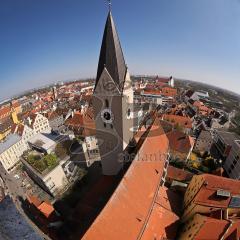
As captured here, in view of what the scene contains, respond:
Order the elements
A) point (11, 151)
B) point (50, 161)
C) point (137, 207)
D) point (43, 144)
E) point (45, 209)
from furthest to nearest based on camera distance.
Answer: point (11, 151), point (43, 144), point (50, 161), point (45, 209), point (137, 207)

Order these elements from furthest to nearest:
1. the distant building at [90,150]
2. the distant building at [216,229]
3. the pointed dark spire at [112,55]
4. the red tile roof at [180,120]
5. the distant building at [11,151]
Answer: the red tile roof at [180,120], the distant building at [11,151], the distant building at [90,150], the pointed dark spire at [112,55], the distant building at [216,229]

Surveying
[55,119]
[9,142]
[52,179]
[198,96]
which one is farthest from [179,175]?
[198,96]

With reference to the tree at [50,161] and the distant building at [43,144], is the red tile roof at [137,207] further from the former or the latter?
the distant building at [43,144]

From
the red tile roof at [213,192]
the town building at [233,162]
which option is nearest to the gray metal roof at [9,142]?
the red tile roof at [213,192]

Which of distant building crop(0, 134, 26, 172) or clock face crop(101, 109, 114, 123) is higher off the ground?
clock face crop(101, 109, 114, 123)

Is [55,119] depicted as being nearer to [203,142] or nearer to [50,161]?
[50,161]

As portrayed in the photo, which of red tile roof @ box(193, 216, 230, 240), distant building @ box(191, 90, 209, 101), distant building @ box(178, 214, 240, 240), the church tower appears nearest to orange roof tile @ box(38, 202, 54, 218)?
the church tower

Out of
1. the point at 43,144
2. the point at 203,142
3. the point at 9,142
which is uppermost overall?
the point at 203,142

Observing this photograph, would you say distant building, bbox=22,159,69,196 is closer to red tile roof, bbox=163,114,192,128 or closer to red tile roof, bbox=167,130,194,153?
red tile roof, bbox=167,130,194,153
